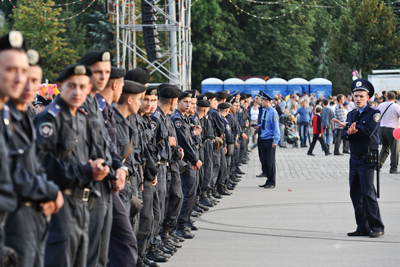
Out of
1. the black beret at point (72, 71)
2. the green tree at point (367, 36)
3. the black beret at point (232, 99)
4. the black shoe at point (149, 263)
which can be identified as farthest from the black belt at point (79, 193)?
the green tree at point (367, 36)

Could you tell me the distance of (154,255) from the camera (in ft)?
26.7

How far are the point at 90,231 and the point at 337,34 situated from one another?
3922 cm

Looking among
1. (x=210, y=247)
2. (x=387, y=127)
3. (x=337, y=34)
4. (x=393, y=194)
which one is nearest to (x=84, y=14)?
(x=337, y=34)

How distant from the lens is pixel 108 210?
17.5 feet

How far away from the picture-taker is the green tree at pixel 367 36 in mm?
40281

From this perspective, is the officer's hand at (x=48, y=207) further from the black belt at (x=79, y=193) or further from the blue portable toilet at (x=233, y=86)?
the blue portable toilet at (x=233, y=86)

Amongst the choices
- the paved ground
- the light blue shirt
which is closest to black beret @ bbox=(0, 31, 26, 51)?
the paved ground

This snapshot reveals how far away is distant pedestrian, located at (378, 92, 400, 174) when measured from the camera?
1830 centimetres

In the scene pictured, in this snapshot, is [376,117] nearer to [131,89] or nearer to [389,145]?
[131,89]

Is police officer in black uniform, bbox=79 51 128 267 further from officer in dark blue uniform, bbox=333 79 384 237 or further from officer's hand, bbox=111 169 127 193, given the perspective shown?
officer in dark blue uniform, bbox=333 79 384 237

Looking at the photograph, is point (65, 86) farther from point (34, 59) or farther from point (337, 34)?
point (337, 34)

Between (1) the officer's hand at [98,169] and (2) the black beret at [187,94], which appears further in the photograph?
(2) the black beret at [187,94]

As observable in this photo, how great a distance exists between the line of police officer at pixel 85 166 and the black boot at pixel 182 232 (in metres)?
0.62

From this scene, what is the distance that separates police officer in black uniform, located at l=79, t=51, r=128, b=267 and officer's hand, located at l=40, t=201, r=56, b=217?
2.63 ft
